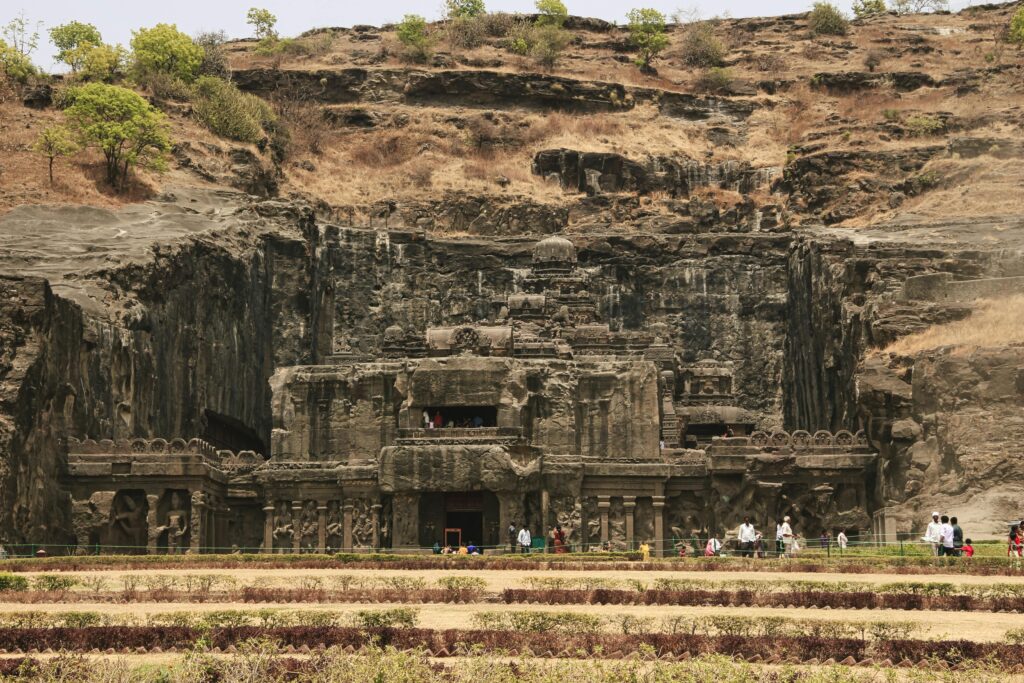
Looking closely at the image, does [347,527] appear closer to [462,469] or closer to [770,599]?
[462,469]

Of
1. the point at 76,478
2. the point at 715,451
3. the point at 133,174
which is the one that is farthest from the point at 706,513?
the point at 133,174

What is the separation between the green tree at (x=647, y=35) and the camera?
125m

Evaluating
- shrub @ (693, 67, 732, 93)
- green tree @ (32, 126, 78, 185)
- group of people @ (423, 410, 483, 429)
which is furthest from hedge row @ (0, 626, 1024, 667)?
shrub @ (693, 67, 732, 93)

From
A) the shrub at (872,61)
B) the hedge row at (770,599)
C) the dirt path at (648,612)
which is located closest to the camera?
the dirt path at (648,612)

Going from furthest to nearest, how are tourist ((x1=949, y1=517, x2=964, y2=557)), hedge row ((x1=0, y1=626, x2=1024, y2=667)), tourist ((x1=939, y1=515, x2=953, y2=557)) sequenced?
tourist ((x1=949, y1=517, x2=964, y2=557)), tourist ((x1=939, y1=515, x2=953, y2=557)), hedge row ((x1=0, y1=626, x2=1024, y2=667))

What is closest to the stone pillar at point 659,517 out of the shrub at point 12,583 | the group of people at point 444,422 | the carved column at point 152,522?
the group of people at point 444,422

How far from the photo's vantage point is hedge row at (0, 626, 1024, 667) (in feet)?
75.8

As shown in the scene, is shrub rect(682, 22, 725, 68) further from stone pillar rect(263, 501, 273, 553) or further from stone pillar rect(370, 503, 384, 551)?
stone pillar rect(263, 501, 273, 553)

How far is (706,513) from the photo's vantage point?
191ft

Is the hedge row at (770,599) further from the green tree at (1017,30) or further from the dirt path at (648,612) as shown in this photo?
the green tree at (1017,30)

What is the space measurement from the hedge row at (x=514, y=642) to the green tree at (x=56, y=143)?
6171 centimetres

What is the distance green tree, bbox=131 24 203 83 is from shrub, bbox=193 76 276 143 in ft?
9.92

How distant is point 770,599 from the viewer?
30797 mm

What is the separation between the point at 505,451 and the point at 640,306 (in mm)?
35403
